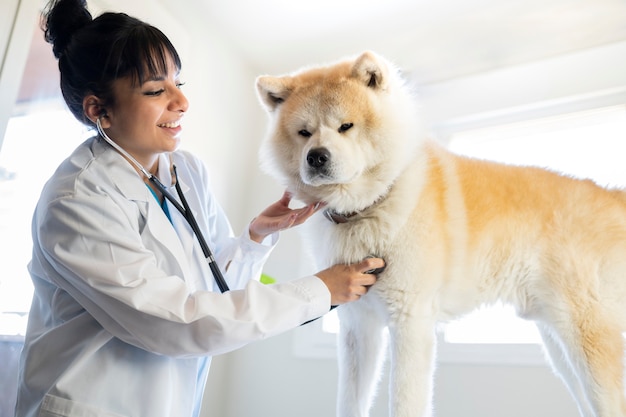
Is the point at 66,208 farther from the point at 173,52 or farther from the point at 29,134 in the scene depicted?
the point at 29,134

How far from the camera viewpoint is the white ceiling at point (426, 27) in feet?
9.24

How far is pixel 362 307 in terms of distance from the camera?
1.44m

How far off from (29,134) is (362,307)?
1603 millimetres

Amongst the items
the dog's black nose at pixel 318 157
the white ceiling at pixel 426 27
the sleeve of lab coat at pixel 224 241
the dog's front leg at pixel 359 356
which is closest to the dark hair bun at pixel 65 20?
the sleeve of lab coat at pixel 224 241

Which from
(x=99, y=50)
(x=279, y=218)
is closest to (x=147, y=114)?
(x=99, y=50)

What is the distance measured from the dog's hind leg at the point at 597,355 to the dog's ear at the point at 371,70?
34.7 inches

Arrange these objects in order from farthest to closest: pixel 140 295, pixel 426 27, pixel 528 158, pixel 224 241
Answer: pixel 426 27, pixel 528 158, pixel 224 241, pixel 140 295

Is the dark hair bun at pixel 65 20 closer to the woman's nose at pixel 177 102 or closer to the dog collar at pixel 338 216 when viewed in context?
the woman's nose at pixel 177 102

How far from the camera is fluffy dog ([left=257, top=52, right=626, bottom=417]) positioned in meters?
1.30

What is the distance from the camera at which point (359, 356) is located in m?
1.48

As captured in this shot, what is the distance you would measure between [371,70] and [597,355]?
3.35 ft

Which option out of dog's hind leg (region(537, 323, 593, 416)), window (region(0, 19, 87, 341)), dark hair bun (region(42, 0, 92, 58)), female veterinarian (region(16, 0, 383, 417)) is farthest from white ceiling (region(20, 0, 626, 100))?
dog's hind leg (region(537, 323, 593, 416))

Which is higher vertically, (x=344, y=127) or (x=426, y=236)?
(x=344, y=127)

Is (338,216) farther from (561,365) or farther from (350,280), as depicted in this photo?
(561,365)
